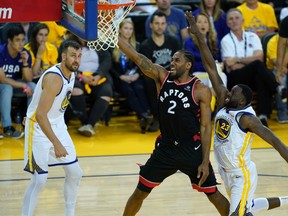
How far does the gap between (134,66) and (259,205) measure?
4.73m

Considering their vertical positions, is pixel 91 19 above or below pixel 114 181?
above

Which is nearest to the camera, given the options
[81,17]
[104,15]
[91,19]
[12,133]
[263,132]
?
[91,19]

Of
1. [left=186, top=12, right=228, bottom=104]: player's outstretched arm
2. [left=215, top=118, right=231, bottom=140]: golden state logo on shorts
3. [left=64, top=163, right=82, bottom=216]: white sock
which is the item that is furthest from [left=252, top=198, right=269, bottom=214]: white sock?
[left=64, top=163, right=82, bottom=216]: white sock

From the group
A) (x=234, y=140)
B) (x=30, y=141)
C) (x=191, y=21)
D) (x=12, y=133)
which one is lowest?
(x=12, y=133)

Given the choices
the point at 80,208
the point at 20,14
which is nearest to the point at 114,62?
the point at 80,208

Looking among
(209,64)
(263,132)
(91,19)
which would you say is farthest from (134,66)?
(91,19)

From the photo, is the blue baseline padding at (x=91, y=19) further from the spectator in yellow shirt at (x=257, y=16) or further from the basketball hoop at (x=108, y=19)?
the spectator in yellow shirt at (x=257, y=16)

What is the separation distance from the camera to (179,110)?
655cm

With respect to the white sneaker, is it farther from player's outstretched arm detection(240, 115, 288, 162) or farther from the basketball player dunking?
player's outstretched arm detection(240, 115, 288, 162)

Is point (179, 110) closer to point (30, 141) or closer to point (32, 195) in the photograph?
point (30, 141)

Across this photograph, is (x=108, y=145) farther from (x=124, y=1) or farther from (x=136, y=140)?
(x=124, y=1)

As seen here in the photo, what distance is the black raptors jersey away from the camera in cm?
655

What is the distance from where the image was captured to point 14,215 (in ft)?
23.8

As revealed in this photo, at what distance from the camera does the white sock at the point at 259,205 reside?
686cm
